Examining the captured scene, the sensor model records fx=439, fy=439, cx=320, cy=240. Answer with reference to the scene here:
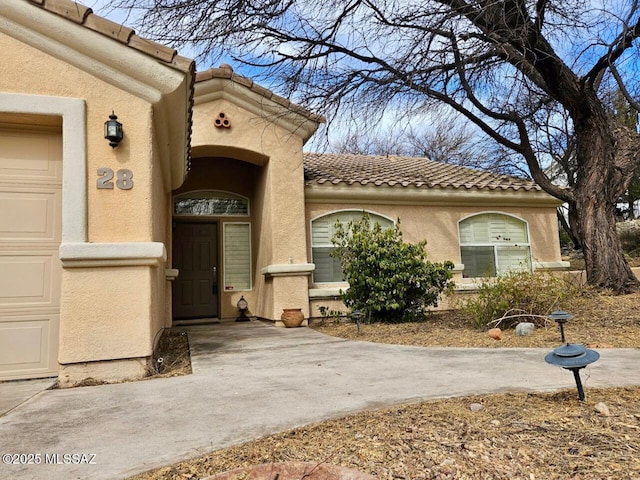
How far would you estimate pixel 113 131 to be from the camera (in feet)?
14.8

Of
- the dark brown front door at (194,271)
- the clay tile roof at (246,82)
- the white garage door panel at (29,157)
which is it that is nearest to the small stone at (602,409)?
the white garage door panel at (29,157)

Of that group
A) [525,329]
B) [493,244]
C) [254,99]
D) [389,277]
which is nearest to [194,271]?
[254,99]

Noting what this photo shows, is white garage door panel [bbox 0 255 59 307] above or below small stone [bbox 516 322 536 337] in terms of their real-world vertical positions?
above

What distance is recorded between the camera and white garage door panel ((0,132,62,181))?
14.9 ft

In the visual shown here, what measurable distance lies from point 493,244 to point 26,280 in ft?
33.3

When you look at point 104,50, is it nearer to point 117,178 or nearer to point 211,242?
point 117,178

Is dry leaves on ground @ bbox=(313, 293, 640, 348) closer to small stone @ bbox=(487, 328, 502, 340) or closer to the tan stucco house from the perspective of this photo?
small stone @ bbox=(487, 328, 502, 340)

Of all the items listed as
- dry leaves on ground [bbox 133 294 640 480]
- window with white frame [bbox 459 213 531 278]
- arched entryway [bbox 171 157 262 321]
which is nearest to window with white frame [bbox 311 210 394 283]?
arched entryway [bbox 171 157 262 321]

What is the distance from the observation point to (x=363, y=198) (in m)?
10.3

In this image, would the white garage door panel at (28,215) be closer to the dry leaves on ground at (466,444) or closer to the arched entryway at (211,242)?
the dry leaves on ground at (466,444)

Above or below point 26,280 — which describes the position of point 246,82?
above

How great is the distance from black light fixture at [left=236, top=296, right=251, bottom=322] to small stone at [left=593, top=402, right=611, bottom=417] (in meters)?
8.44

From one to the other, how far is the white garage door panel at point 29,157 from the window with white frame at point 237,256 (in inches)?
249

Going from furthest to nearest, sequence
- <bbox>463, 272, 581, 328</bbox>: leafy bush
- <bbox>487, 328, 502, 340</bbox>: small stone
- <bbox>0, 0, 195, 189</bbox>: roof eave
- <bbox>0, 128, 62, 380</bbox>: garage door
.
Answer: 1. <bbox>463, 272, 581, 328</bbox>: leafy bush
2. <bbox>487, 328, 502, 340</bbox>: small stone
3. <bbox>0, 128, 62, 380</bbox>: garage door
4. <bbox>0, 0, 195, 189</bbox>: roof eave
